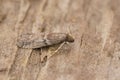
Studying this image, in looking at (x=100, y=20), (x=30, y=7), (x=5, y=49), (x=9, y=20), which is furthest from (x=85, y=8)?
(x=5, y=49)

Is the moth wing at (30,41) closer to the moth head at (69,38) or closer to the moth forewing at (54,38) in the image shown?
the moth forewing at (54,38)

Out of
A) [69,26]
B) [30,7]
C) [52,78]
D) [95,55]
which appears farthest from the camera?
[30,7]

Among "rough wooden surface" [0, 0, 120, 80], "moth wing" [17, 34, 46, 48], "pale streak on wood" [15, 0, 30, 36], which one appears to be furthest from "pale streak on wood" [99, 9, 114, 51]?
"pale streak on wood" [15, 0, 30, 36]

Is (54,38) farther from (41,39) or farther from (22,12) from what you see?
(22,12)

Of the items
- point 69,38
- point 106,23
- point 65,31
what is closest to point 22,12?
point 65,31

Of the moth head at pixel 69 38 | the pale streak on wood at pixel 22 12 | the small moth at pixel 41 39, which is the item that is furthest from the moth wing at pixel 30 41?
the moth head at pixel 69 38

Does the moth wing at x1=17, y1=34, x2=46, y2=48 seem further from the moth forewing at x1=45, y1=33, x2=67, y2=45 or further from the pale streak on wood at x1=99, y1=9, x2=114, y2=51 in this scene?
the pale streak on wood at x1=99, y1=9, x2=114, y2=51

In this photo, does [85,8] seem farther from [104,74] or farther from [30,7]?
[104,74]
